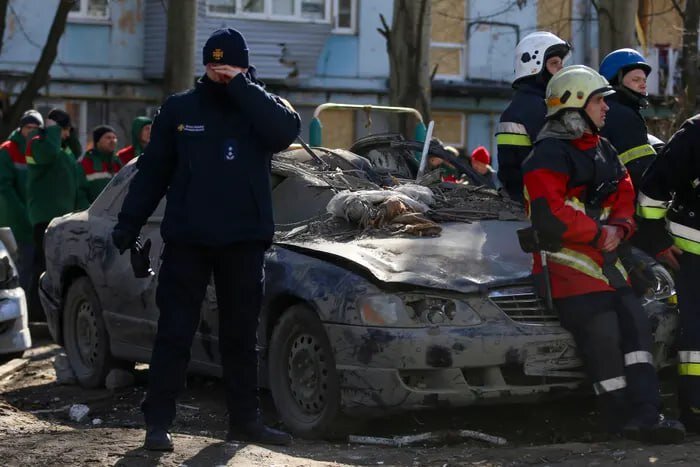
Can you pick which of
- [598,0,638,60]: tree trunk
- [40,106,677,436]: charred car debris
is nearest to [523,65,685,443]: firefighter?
[40,106,677,436]: charred car debris

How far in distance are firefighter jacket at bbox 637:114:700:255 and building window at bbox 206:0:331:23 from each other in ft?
68.0

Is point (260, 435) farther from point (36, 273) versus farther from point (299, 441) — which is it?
point (36, 273)

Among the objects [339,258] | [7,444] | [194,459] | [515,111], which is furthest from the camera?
[515,111]

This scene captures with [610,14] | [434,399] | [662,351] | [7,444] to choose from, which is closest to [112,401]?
[7,444]

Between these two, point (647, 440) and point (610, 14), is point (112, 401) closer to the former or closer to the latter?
point (647, 440)

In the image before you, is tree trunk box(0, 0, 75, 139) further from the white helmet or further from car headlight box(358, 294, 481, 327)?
car headlight box(358, 294, 481, 327)

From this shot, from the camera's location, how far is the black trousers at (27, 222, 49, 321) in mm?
12883

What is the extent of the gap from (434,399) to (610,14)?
31.6 ft

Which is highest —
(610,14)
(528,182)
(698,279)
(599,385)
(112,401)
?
(610,14)

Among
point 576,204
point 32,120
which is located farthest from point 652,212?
point 32,120

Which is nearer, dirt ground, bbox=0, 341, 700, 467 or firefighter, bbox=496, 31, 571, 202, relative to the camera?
dirt ground, bbox=0, 341, 700, 467

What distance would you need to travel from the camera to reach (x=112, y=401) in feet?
29.9

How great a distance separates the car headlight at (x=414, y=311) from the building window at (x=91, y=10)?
70.2ft

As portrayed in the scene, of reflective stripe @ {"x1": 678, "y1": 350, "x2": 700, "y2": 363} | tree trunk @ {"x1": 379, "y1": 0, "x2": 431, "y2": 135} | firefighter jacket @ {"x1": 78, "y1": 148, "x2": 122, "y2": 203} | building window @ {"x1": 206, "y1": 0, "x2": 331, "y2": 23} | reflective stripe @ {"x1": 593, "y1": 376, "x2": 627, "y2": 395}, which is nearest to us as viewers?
reflective stripe @ {"x1": 593, "y1": 376, "x2": 627, "y2": 395}
